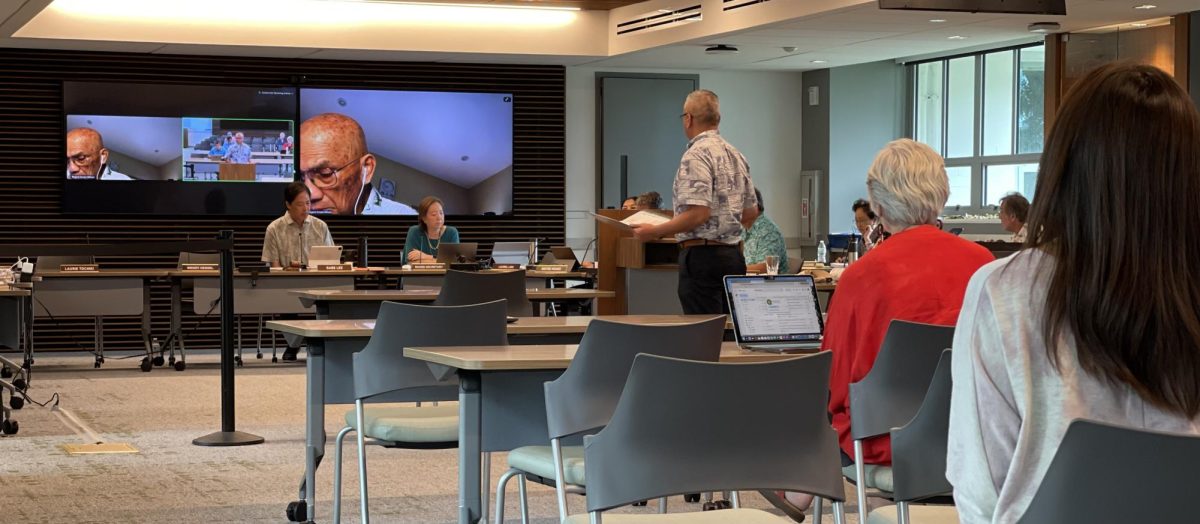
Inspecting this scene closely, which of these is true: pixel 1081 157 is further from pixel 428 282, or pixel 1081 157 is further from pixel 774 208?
pixel 774 208

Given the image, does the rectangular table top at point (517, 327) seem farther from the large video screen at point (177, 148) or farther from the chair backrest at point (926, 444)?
the large video screen at point (177, 148)

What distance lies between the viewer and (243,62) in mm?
12844

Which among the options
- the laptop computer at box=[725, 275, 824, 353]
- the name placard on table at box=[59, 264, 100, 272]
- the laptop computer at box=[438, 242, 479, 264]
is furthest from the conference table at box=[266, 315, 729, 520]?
the name placard on table at box=[59, 264, 100, 272]

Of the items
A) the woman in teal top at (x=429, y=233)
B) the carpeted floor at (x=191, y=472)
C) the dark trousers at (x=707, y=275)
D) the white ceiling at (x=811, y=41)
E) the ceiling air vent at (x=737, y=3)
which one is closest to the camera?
the carpeted floor at (x=191, y=472)

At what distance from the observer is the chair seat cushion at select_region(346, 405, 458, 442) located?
4.19 meters

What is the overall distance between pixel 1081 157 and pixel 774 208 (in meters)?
13.6

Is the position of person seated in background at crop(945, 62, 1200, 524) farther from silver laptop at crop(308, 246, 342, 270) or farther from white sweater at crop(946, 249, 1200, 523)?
silver laptop at crop(308, 246, 342, 270)

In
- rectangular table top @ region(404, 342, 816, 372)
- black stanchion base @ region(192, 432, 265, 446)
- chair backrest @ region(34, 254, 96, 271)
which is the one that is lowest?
black stanchion base @ region(192, 432, 265, 446)

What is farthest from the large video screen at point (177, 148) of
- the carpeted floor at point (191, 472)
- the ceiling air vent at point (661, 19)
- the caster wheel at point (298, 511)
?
the caster wheel at point (298, 511)

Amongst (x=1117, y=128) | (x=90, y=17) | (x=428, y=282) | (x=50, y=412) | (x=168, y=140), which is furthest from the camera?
(x=168, y=140)

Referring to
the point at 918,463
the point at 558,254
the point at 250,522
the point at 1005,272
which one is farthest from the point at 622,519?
the point at 558,254

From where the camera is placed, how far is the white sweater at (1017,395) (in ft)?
4.75

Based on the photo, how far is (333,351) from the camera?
16.1 feet

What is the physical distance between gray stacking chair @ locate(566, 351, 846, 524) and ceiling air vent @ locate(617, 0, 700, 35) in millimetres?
9439
